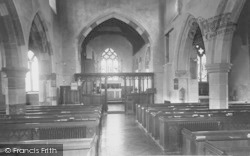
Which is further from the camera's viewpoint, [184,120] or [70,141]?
[184,120]

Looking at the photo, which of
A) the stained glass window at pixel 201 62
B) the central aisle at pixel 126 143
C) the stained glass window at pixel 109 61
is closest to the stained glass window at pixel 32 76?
Result: the stained glass window at pixel 109 61

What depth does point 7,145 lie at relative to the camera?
2805 millimetres

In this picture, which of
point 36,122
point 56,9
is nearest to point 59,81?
point 56,9

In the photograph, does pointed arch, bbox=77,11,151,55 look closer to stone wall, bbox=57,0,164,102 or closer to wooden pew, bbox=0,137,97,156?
stone wall, bbox=57,0,164,102

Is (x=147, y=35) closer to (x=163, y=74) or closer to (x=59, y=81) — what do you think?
(x=163, y=74)

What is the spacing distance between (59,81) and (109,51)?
1183 cm

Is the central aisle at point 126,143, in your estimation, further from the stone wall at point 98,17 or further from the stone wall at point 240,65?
the stone wall at point 240,65

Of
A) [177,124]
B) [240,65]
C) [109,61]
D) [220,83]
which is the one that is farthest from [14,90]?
[109,61]

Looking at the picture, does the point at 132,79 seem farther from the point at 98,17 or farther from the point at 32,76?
the point at 32,76

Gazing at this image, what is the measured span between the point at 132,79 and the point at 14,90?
894cm

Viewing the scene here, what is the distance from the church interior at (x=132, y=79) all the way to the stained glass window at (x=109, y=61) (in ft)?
3.10

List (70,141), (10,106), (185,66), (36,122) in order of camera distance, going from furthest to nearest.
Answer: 1. (185,66)
2. (10,106)
3. (36,122)
4. (70,141)

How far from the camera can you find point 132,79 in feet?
49.8

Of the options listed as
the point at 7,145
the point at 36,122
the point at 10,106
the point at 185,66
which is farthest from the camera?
the point at 185,66
